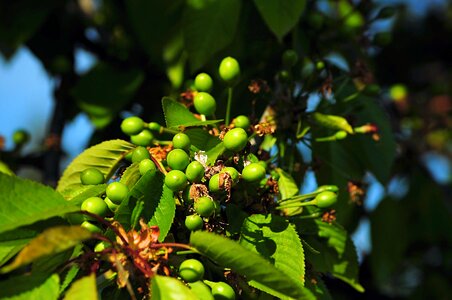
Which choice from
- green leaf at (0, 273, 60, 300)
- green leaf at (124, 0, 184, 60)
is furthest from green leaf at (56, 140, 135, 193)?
green leaf at (124, 0, 184, 60)

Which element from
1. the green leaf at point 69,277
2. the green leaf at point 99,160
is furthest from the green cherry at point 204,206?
the green leaf at point 99,160

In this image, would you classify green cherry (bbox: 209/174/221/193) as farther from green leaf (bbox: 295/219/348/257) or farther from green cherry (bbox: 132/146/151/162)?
green leaf (bbox: 295/219/348/257)

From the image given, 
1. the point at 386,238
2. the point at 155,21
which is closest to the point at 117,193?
the point at 155,21

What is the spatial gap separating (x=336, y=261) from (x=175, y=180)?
508 millimetres

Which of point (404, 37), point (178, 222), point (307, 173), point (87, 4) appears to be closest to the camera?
point (178, 222)

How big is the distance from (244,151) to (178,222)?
7.3 inches

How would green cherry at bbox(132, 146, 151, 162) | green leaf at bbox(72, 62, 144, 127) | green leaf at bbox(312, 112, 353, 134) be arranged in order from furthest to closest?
green leaf at bbox(72, 62, 144, 127), green leaf at bbox(312, 112, 353, 134), green cherry at bbox(132, 146, 151, 162)

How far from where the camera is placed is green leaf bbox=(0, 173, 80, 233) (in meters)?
1.07

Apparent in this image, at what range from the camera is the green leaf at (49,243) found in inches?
36.2

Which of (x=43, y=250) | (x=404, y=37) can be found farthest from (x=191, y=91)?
(x=404, y=37)

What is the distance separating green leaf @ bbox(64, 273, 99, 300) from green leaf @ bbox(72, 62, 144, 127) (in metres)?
1.33

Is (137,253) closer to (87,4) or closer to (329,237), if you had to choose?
(329,237)

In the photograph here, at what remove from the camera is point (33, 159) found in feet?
8.08

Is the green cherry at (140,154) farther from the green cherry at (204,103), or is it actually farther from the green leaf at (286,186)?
the green leaf at (286,186)
